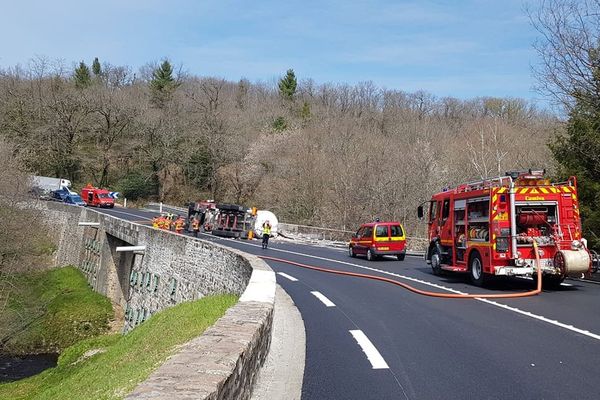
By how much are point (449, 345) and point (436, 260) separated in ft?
37.3

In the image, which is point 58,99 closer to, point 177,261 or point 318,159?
point 318,159

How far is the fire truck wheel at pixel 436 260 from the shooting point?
1927 centimetres

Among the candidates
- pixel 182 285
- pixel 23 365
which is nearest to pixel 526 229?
pixel 182 285

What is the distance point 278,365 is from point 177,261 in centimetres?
1517

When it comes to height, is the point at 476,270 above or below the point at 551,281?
above

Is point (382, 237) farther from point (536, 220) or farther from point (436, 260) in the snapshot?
point (536, 220)

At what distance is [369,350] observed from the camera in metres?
8.12

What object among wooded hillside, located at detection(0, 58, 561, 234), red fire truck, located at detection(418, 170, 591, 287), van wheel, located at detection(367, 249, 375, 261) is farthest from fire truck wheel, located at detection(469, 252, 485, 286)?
wooded hillside, located at detection(0, 58, 561, 234)

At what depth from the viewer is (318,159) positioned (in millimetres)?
54844

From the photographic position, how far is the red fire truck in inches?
599

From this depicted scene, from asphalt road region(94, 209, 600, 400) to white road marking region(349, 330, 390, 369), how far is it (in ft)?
0.04

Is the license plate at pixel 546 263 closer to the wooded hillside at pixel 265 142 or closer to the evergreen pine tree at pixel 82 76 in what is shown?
the wooded hillside at pixel 265 142

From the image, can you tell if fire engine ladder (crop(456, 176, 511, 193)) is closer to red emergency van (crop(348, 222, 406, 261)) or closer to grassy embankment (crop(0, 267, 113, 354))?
red emergency van (crop(348, 222, 406, 261))

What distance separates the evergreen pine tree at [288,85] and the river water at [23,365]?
231ft
